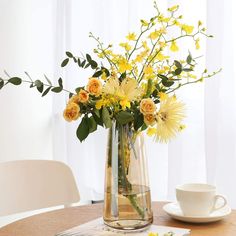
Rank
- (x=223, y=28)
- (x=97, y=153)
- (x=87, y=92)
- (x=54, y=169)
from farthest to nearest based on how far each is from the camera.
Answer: (x=97, y=153)
(x=223, y=28)
(x=54, y=169)
(x=87, y=92)

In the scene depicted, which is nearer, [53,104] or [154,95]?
[154,95]

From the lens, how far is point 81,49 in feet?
10.7

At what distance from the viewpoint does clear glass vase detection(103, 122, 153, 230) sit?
1262mm

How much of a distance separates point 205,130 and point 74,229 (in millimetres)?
1416

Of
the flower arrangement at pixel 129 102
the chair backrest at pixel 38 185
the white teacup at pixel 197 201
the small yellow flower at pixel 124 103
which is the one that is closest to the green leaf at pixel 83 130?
the flower arrangement at pixel 129 102

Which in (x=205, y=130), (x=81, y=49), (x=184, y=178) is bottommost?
(x=184, y=178)

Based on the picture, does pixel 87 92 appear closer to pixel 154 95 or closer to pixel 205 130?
pixel 154 95

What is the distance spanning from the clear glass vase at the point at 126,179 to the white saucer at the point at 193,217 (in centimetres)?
13

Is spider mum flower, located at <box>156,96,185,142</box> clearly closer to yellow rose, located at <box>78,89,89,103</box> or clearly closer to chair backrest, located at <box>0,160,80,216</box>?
yellow rose, located at <box>78,89,89,103</box>

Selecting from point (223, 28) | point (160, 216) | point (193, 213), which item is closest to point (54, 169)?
point (160, 216)

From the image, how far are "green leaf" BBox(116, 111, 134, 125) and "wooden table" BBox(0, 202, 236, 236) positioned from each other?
0.34 meters

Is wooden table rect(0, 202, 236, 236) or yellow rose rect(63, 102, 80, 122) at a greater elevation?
yellow rose rect(63, 102, 80, 122)

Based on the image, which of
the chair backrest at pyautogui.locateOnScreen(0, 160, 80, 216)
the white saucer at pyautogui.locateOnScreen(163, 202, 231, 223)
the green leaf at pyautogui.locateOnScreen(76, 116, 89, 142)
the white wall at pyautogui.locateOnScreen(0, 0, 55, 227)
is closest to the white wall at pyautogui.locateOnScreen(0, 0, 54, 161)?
the white wall at pyautogui.locateOnScreen(0, 0, 55, 227)

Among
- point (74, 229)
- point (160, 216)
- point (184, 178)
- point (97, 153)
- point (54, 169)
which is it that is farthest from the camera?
point (97, 153)
